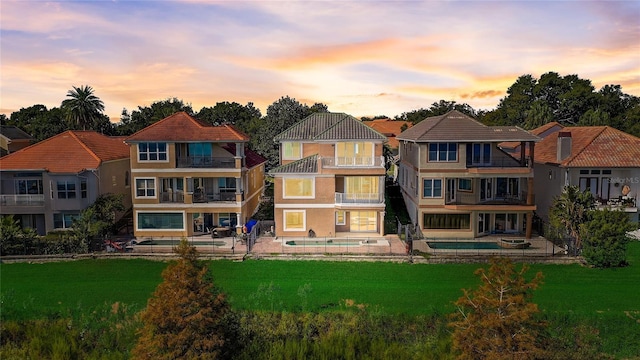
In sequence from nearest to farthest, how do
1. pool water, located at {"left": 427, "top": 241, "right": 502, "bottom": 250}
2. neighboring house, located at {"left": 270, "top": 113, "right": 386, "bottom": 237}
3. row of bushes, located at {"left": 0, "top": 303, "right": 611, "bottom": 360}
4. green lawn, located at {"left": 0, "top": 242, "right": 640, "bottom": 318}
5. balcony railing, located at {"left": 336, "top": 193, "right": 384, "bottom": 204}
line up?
row of bushes, located at {"left": 0, "top": 303, "right": 611, "bottom": 360}, green lawn, located at {"left": 0, "top": 242, "right": 640, "bottom": 318}, pool water, located at {"left": 427, "top": 241, "right": 502, "bottom": 250}, balcony railing, located at {"left": 336, "top": 193, "right": 384, "bottom": 204}, neighboring house, located at {"left": 270, "top": 113, "right": 386, "bottom": 237}

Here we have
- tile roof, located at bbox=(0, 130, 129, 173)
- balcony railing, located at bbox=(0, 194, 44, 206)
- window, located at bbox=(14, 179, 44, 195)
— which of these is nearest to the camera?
balcony railing, located at bbox=(0, 194, 44, 206)

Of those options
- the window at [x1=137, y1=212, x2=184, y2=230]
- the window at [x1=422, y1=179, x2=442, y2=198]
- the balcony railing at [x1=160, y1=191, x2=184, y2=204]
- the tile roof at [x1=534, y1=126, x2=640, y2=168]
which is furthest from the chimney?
the window at [x1=137, y1=212, x2=184, y2=230]

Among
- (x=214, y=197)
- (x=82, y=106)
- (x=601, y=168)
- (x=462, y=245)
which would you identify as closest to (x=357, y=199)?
(x=462, y=245)

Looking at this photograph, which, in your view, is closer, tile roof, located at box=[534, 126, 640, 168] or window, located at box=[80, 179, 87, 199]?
window, located at box=[80, 179, 87, 199]

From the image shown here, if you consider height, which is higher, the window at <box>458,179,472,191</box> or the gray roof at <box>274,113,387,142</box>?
the gray roof at <box>274,113,387,142</box>

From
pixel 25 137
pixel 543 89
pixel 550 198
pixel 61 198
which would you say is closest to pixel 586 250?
pixel 550 198

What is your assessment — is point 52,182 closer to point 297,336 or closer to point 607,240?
point 297,336

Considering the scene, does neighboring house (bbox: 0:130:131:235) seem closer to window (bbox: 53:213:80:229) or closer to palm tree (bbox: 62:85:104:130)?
window (bbox: 53:213:80:229)

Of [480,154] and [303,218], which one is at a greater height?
[480,154]
